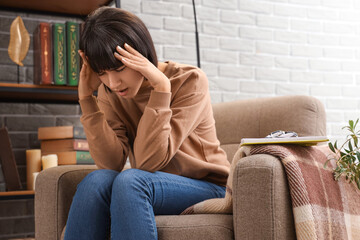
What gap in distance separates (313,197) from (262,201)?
14 centimetres

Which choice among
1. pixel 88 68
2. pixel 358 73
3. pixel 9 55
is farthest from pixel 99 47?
pixel 358 73

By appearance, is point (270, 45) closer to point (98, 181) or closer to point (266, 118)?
point (266, 118)

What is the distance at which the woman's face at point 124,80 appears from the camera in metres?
1.42

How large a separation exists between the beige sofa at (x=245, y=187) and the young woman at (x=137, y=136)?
10 centimetres

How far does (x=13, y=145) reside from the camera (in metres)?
2.33

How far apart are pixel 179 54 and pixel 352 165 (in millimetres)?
1449

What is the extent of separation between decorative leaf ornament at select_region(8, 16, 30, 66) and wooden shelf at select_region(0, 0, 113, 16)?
0.54 ft

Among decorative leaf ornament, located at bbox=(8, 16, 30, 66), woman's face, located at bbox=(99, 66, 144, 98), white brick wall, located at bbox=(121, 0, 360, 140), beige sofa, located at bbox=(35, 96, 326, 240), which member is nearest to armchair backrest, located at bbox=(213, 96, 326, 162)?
beige sofa, located at bbox=(35, 96, 326, 240)

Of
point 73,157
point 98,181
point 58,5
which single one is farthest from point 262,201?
point 58,5

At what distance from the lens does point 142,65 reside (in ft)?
4.58

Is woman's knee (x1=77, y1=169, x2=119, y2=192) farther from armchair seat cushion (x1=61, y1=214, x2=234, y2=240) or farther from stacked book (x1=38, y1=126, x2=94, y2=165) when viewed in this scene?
stacked book (x1=38, y1=126, x2=94, y2=165)

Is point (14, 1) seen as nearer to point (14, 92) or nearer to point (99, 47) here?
point (14, 92)

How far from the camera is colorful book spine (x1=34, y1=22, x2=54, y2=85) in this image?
2.10m

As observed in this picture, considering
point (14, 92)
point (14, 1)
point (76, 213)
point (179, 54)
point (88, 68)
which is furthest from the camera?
point (179, 54)
